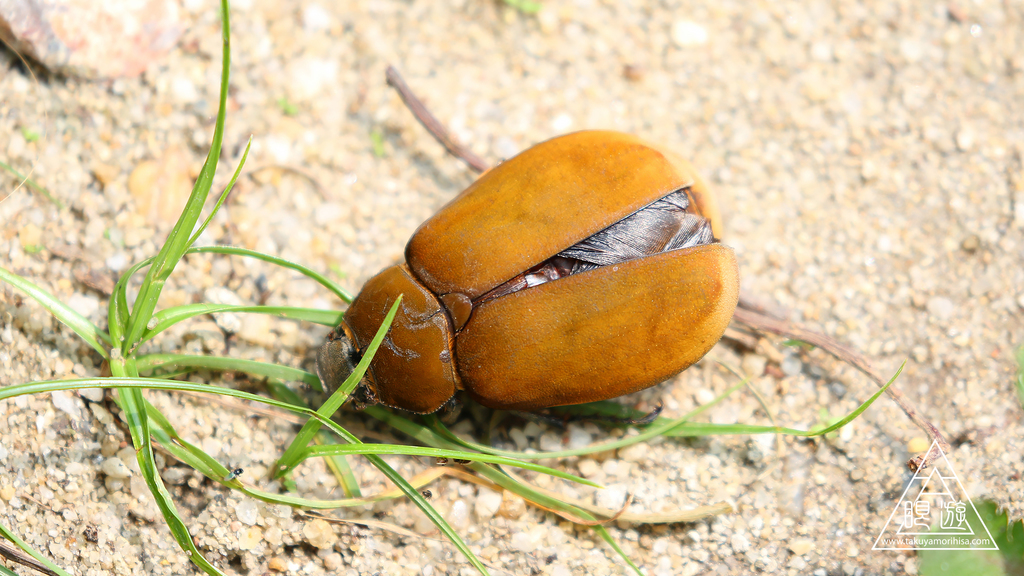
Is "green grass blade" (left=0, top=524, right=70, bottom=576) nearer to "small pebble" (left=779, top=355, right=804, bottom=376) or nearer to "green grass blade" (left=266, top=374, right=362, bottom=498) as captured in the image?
"green grass blade" (left=266, top=374, right=362, bottom=498)

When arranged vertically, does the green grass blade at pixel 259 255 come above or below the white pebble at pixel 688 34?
below

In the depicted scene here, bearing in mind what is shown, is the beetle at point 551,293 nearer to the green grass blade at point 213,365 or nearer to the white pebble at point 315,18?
the green grass blade at point 213,365

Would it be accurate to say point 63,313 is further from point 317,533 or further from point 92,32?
Result: point 92,32

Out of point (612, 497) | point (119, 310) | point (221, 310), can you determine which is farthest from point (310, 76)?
point (612, 497)

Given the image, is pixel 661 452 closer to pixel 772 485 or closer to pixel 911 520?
pixel 772 485

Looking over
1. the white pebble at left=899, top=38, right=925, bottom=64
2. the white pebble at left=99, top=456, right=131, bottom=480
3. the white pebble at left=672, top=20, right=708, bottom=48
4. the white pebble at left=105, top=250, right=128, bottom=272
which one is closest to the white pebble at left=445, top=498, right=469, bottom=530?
the white pebble at left=99, top=456, right=131, bottom=480

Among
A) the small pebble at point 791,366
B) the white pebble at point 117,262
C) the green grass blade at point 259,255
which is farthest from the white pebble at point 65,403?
the small pebble at point 791,366
